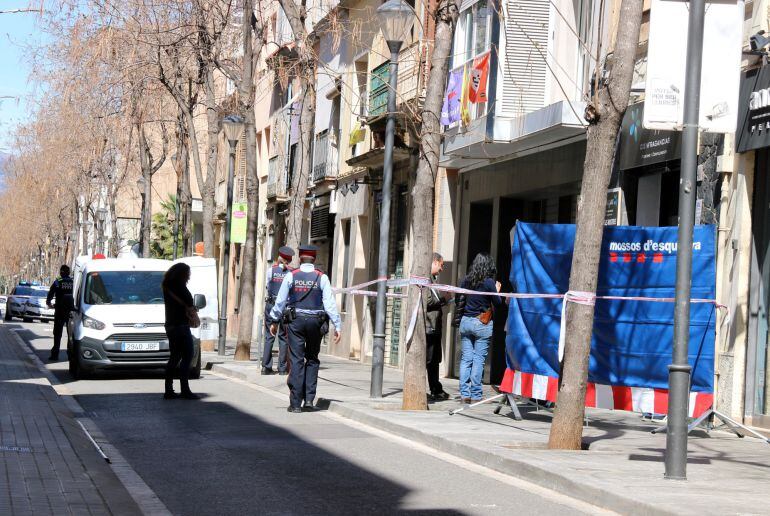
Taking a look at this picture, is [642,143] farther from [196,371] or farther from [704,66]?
[196,371]

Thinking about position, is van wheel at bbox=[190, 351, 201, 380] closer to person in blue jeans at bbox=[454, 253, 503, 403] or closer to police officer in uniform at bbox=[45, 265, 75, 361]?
police officer in uniform at bbox=[45, 265, 75, 361]

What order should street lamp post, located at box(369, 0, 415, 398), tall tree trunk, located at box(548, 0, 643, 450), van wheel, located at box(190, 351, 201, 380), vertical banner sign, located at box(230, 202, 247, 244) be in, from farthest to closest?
vertical banner sign, located at box(230, 202, 247, 244) → van wheel, located at box(190, 351, 201, 380) → street lamp post, located at box(369, 0, 415, 398) → tall tree trunk, located at box(548, 0, 643, 450)

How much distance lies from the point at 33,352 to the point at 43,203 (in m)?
46.9

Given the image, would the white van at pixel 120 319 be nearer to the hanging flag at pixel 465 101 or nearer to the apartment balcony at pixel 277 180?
the hanging flag at pixel 465 101

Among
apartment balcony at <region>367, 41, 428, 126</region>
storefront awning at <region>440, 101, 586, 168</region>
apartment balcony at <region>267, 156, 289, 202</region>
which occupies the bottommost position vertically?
storefront awning at <region>440, 101, 586, 168</region>

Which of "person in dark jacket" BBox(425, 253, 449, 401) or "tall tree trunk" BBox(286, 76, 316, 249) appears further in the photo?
"tall tree trunk" BBox(286, 76, 316, 249)

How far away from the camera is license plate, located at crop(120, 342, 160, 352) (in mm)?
19609

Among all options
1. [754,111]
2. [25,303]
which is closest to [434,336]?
[754,111]

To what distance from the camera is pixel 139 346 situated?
19.7 meters

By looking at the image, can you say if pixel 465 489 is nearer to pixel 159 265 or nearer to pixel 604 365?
pixel 604 365

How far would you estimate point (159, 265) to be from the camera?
21.5m

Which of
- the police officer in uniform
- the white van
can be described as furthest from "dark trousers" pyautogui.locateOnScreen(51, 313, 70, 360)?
the white van

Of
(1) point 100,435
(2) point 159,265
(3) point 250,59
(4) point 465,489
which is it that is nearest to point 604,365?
(4) point 465,489

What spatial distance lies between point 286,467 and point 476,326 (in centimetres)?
568
